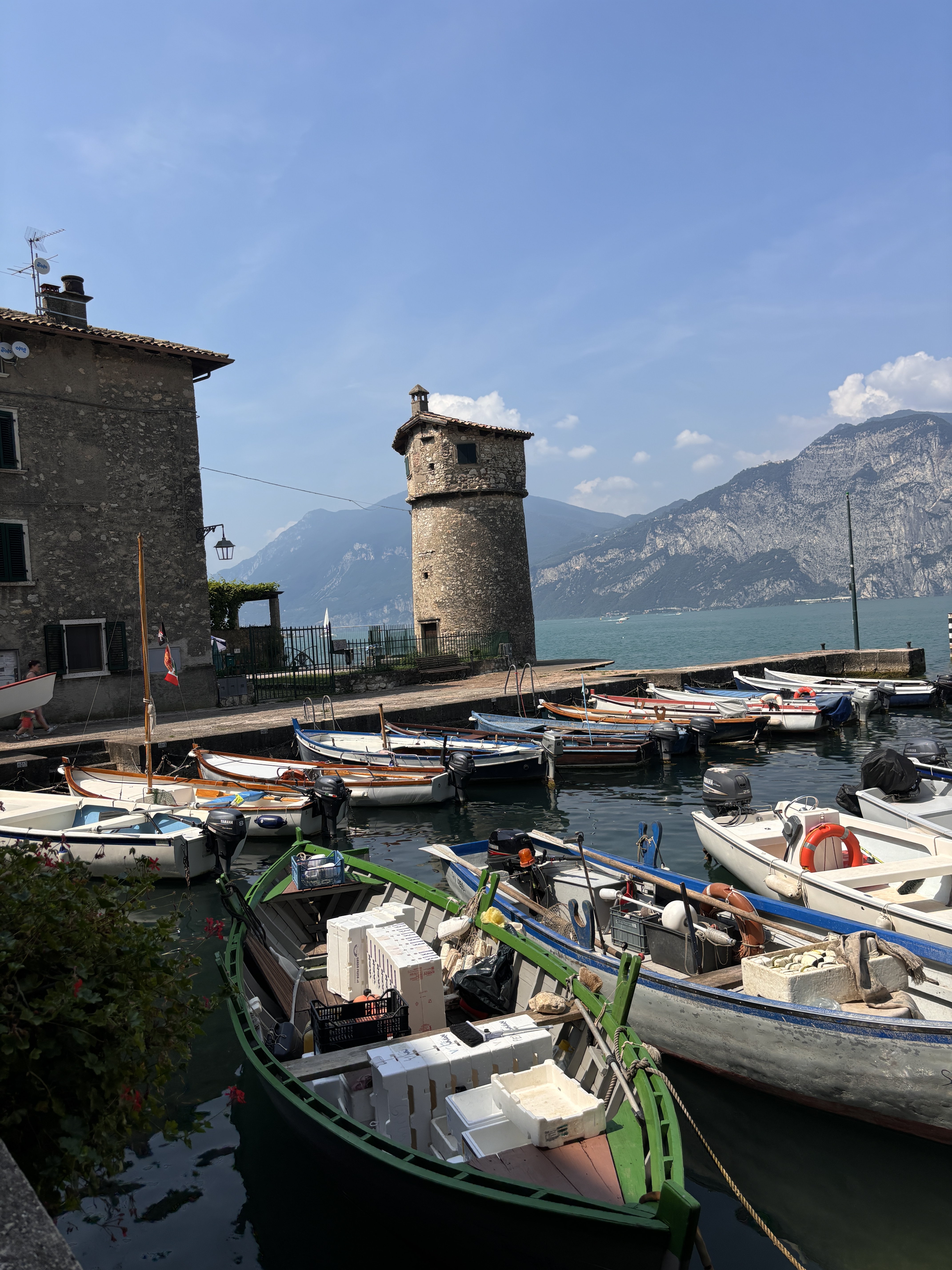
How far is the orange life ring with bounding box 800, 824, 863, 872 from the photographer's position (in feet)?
30.8

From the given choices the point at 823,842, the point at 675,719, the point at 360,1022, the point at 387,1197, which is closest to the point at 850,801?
the point at 823,842

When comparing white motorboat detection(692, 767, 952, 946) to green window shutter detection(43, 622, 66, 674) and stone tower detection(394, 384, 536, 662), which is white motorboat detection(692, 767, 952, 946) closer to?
green window shutter detection(43, 622, 66, 674)

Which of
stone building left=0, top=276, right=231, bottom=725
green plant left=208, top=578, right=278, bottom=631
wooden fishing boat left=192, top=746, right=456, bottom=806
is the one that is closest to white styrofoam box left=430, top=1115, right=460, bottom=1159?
wooden fishing boat left=192, top=746, right=456, bottom=806

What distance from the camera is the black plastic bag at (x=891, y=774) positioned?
12.4m

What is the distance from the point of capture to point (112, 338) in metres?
23.4

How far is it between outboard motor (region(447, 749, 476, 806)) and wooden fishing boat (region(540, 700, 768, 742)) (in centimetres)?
660

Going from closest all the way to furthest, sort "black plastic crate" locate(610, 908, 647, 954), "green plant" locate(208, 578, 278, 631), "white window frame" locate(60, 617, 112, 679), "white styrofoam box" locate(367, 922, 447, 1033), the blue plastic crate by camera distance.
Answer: "white styrofoam box" locate(367, 922, 447, 1033) → "black plastic crate" locate(610, 908, 647, 954) → the blue plastic crate → "white window frame" locate(60, 617, 112, 679) → "green plant" locate(208, 578, 278, 631)

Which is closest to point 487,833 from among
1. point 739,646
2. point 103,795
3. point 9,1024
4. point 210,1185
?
point 103,795

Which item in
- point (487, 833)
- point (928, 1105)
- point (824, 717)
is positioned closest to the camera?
point (928, 1105)

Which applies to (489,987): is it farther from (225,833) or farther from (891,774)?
(891,774)

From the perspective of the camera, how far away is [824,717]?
25172 mm

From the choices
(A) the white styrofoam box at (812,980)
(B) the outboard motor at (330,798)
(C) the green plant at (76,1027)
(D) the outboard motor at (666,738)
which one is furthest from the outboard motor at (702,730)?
(C) the green plant at (76,1027)

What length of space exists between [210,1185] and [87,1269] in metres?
1.00

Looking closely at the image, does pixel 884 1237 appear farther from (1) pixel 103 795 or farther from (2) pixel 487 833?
(1) pixel 103 795
